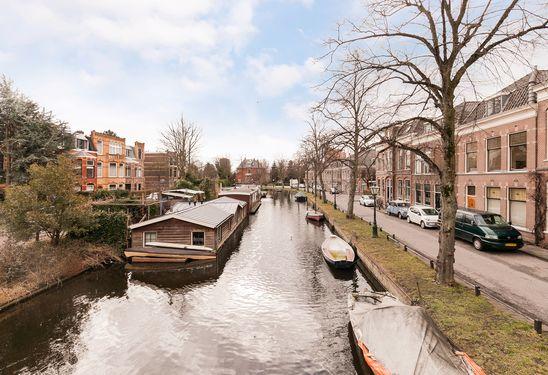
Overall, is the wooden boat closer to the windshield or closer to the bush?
the windshield

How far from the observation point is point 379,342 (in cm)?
831

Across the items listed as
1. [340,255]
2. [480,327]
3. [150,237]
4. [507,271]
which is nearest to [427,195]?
[340,255]

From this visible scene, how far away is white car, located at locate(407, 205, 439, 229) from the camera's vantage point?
89.6 ft

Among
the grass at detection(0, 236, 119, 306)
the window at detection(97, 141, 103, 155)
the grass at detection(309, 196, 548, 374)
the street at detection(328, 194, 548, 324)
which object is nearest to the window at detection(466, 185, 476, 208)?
the street at detection(328, 194, 548, 324)

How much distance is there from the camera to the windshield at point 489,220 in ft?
64.8

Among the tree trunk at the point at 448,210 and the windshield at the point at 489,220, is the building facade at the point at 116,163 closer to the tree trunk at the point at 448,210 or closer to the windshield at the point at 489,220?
the tree trunk at the point at 448,210

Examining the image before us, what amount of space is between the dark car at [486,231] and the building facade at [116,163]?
44.1 meters

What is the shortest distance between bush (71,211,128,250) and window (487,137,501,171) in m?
28.2

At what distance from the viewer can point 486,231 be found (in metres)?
18.9

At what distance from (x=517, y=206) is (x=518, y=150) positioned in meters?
3.95

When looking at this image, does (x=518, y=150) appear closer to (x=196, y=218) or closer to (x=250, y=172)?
(x=196, y=218)

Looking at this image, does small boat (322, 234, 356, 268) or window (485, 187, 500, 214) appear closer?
small boat (322, 234, 356, 268)

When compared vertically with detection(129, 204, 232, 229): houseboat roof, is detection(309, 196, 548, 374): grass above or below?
below

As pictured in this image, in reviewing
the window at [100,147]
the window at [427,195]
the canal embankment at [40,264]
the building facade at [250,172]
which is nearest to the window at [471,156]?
the window at [427,195]
